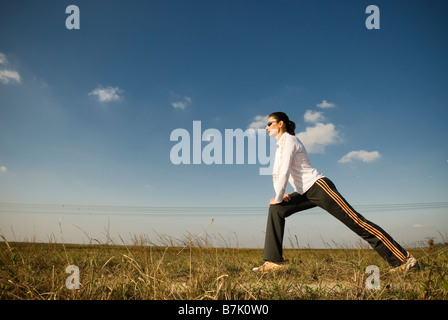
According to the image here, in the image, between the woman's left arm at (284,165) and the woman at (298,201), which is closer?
the woman at (298,201)

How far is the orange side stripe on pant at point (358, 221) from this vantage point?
11.6ft

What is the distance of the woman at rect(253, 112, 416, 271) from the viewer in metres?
3.61

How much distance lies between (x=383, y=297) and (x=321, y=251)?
3.30 m

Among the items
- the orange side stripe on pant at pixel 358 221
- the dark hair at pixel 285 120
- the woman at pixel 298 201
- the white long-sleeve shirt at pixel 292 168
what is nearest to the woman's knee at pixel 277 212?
the woman at pixel 298 201

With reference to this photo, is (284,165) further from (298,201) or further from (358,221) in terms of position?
(358,221)

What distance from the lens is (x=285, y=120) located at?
432 cm

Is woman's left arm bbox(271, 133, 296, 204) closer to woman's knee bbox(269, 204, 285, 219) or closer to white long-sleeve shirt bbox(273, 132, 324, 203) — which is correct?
white long-sleeve shirt bbox(273, 132, 324, 203)

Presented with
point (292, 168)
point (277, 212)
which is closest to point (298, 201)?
point (277, 212)

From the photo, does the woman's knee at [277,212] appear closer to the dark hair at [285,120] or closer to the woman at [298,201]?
the woman at [298,201]

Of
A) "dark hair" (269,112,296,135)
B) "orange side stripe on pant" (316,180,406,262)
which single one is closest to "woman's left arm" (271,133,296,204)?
"dark hair" (269,112,296,135)

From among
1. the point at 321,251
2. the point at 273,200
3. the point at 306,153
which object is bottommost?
the point at 321,251
